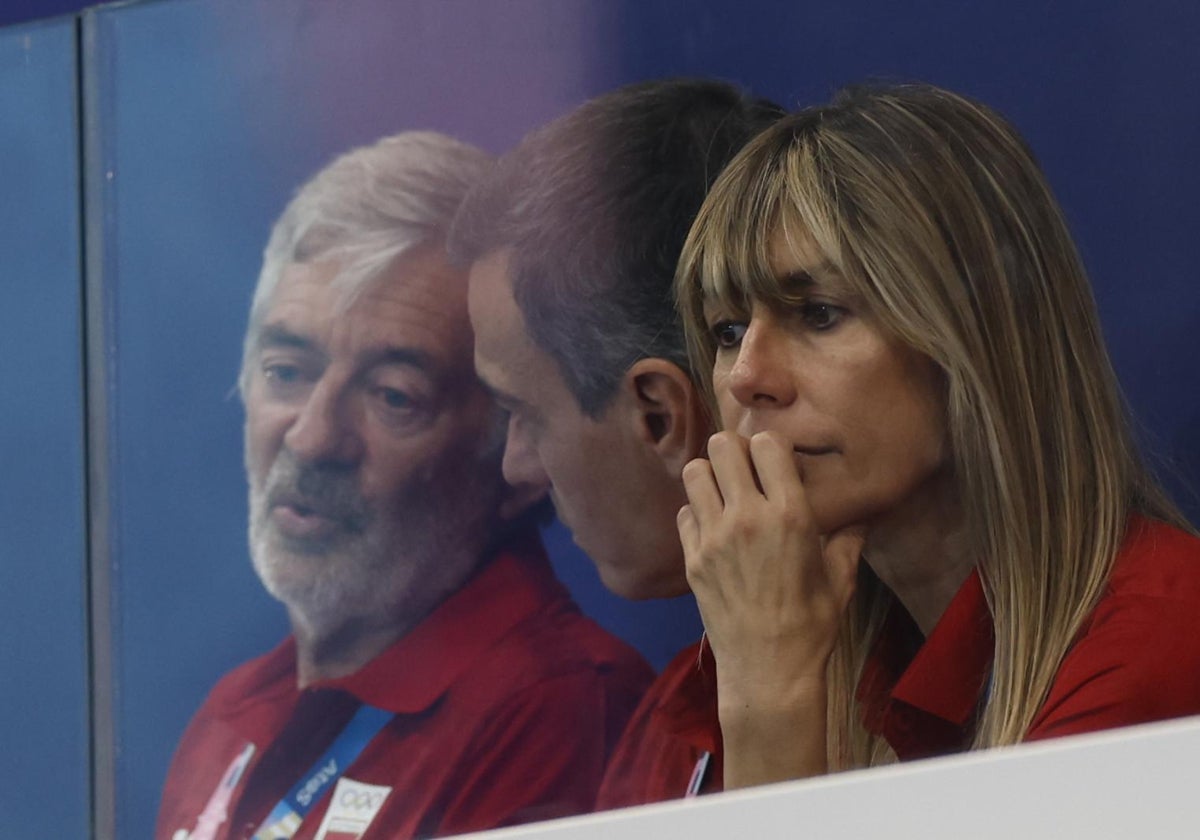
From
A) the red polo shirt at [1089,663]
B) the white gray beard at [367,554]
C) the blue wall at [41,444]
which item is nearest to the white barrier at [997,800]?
the red polo shirt at [1089,663]

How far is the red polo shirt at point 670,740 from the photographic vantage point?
148 cm

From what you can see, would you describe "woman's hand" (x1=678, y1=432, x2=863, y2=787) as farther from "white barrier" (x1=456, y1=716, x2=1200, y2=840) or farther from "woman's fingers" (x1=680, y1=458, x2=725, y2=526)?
"white barrier" (x1=456, y1=716, x2=1200, y2=840)

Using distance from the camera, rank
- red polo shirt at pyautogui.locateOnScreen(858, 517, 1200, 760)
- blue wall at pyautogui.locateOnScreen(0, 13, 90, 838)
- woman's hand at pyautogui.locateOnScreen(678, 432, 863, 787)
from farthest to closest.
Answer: blue wall at pyautogui.locateOnScreen(0, 13, 90, 838) → woman's hand at pyautogui.locateOnScreen(678, 432, 863, 787) → red polo shirt at pyautogui.locateOnScreen(858, 517, 1200, 760)

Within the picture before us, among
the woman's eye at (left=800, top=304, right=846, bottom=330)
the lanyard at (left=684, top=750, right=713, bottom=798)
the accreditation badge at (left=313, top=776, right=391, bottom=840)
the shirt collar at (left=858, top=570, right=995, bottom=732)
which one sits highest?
the woman's eye at (left=800, top=304, right=846, bottom=330)

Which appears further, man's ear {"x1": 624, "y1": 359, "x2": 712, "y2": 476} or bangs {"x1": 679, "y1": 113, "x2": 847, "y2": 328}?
man's ear {"x1": 624, "y1": 359, "x2": 712, "y2": 476}

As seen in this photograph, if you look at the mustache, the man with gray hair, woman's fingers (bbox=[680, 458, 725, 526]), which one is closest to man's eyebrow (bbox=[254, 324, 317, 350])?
the man with gray hair

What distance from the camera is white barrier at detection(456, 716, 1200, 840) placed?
3.17 ft

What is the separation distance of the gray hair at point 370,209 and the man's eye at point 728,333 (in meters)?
0.32

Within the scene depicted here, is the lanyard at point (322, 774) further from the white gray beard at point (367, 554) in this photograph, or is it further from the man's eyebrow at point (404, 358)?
the man's eyebrow at point (404, 358)

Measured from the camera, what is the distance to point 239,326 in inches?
69.7

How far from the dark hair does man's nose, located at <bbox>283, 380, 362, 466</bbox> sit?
193mm

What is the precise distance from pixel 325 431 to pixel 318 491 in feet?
0.19

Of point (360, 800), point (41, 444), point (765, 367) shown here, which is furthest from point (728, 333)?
point (41, 444)

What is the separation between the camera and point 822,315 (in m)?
1.38
